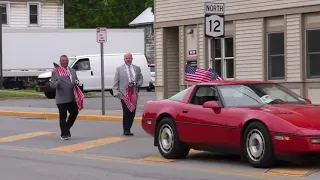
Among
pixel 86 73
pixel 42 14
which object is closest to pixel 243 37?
pixel 86 73

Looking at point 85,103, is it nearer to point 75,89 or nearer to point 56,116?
point 56,116

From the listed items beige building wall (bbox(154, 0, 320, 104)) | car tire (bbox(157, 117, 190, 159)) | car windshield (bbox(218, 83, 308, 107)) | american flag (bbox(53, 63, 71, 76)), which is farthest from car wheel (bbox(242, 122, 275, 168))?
beige building wall (bbox(154, 0, 320, 104))

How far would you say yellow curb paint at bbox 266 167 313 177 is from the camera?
10094 millimetres

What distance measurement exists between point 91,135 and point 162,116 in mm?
4458

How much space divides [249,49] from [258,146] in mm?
11008

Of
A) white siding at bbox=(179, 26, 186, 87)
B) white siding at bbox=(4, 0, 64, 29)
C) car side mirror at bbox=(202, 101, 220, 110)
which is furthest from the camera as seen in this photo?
white siding at bbox=(4, 0, 64, 29)

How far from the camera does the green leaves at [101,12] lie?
63.4 metres

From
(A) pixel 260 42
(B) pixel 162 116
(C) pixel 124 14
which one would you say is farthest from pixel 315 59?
(C) pixel 124 14

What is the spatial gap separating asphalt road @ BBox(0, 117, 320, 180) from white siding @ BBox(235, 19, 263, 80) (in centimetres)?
526

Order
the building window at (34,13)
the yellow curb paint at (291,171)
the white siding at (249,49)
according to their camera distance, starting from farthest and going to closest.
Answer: the building window at (34,13) → the white siding at (249,49) → the yellow curb paint at (291,171)

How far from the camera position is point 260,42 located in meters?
20.9

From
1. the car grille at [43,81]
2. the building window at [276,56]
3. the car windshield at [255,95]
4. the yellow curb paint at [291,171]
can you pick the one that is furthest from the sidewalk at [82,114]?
the car grille at [43,81]

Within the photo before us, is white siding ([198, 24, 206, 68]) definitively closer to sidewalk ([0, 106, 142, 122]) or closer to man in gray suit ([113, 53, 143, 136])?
sidewalk ([0, 106, 142, 122])

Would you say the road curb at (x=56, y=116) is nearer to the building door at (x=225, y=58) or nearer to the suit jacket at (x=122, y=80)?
the suit jacket at (x=122, y=80)
